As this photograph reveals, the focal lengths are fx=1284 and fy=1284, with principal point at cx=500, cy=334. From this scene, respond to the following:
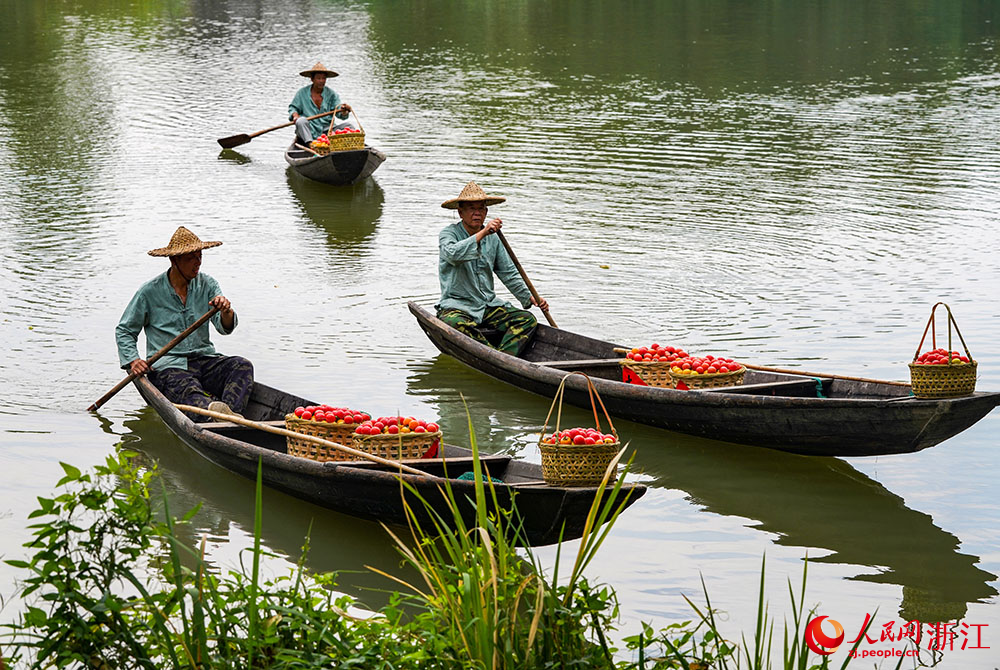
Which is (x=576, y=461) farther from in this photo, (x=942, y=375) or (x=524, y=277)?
(x=524, y=277)

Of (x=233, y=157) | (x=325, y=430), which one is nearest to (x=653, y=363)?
(x=325, y=430)

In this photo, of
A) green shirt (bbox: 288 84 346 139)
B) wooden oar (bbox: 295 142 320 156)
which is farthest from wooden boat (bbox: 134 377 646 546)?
green shirt (bbox: 288 84 346 139)

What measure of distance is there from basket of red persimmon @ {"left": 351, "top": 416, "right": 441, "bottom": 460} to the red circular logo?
6.00 ft

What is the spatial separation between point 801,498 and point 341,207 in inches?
329

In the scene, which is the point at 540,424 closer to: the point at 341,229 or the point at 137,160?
the point at 341,229

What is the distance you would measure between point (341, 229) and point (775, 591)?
821 cm

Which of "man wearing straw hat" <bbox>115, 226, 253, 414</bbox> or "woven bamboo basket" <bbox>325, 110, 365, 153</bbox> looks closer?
"man wearing straw hat" <bbox>115, 226, 253, 414</bbox>

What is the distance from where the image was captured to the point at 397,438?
5.85 meters

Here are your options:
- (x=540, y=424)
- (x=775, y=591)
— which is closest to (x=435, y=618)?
(x=775, y=591)

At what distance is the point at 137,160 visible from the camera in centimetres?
1595

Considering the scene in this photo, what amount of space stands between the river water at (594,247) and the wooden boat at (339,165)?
0.22m

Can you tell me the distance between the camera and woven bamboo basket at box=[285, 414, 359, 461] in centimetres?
601

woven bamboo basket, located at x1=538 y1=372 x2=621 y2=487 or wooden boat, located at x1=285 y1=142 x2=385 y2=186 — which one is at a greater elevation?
woven bamboo basket, located at x1=538 y1=372 x2=621 y2=487

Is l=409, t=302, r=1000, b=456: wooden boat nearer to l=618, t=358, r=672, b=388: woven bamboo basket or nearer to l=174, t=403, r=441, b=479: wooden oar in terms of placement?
l=618, t=358, r=672, b=388: woven bamboo basket
